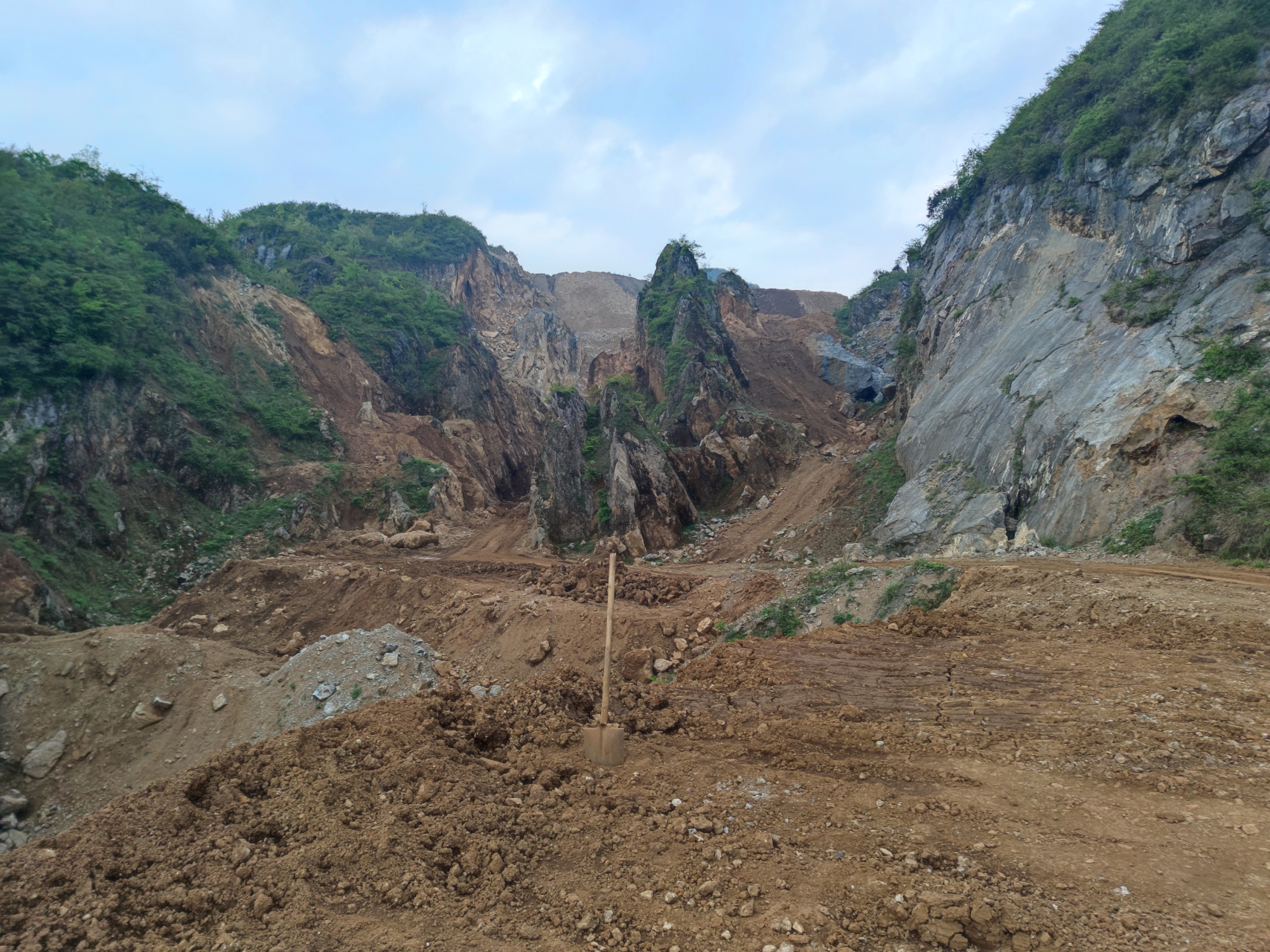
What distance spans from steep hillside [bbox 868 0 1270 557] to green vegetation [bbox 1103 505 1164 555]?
0.62 ft

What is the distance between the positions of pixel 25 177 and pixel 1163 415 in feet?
116

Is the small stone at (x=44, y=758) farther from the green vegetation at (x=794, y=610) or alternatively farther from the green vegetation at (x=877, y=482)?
the green vegetation at (x=877, y=482)

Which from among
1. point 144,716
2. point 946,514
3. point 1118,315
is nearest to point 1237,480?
point 946,514

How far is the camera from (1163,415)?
1023cm

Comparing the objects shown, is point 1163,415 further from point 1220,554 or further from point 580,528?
point 580,528

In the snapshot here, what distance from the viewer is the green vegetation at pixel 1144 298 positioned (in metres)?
12.0

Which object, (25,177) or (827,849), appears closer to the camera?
(827,849)

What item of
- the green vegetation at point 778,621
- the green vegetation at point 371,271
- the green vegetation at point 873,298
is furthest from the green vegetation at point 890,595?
the green vegetation at point 873,298

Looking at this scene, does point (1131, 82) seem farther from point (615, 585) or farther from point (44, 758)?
point (44, 758)

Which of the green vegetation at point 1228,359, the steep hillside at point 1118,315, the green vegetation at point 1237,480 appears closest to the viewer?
the green vegetation at point 1237,480

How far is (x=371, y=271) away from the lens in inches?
1501

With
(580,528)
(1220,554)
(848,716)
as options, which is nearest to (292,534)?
(580,528)

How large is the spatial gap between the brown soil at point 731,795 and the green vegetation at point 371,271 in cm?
2569

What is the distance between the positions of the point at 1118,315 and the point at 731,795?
48.0 ft
